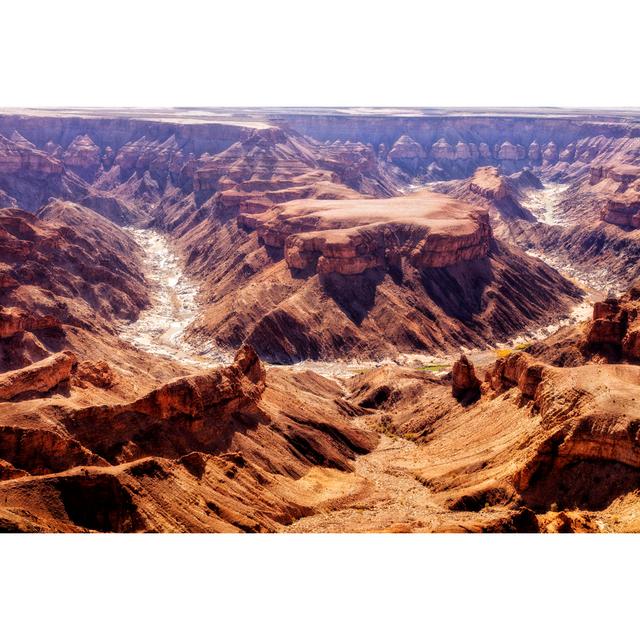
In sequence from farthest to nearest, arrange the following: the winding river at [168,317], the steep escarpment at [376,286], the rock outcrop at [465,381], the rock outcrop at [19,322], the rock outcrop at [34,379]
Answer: the steep escarpment at [376,286]
the winding river at [168,317]
the rock outcrop at [19,322]
the rock outcrop at [465,381]
the rock outcrop at [34,379]

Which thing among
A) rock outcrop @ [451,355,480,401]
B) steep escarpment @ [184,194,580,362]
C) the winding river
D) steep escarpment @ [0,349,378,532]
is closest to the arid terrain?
steep escarpment @ [0,349,378,532]

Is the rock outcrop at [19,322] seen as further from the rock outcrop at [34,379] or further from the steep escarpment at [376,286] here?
the steep escarpment at [376,286]

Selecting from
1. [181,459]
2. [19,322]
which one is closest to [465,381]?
[181,459]

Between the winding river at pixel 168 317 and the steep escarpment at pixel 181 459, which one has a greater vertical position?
the steep escarpment at pixel 181 459

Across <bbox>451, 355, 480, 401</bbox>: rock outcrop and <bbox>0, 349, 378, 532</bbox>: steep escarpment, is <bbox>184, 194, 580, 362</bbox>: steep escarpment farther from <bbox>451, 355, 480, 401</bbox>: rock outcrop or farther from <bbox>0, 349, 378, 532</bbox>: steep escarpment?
<bbox>0, 349, 378, 532</bbox>: steep escarpment

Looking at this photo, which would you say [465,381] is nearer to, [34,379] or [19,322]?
[34,379]

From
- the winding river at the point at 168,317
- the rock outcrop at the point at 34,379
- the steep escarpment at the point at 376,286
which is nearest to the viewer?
the rock outcrop at the point at 34,379

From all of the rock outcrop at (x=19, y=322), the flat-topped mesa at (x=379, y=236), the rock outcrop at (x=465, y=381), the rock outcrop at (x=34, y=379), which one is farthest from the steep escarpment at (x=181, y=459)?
the flat-topped mesa at (x=379, y=236)
